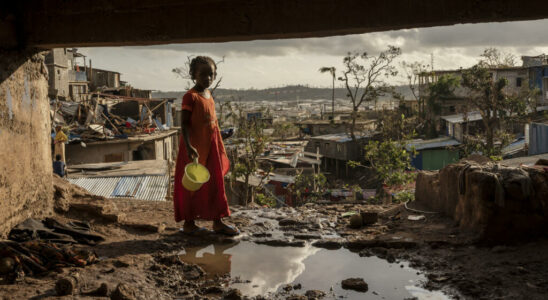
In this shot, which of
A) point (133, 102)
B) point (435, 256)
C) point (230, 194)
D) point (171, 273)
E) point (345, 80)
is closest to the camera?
point (171, 273)

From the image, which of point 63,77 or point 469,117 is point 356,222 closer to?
point 469,117

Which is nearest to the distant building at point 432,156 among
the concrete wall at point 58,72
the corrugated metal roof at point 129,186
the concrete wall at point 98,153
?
the concrete wall at point 98,153

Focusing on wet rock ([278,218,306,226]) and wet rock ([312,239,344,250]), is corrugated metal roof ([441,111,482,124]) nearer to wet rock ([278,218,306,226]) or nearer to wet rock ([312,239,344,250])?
wet rock ([278,218,306,226])

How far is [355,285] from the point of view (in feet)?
10.7

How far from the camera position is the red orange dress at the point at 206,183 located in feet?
14.8

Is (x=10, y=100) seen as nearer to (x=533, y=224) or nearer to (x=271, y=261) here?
(x=271, y=261)

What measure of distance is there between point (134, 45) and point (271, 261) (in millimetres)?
2130

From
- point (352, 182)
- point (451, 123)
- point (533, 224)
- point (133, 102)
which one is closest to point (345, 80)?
point (352, 182)

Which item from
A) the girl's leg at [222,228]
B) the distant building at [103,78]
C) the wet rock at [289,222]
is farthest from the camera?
the distant building at [103,78]

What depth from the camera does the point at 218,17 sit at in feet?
12.2

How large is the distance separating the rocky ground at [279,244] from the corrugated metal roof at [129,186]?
3198 mm

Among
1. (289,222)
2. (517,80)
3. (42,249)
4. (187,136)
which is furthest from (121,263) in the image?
(517,80)

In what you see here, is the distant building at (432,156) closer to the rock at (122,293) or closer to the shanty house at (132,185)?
the shanty house at (132,185)

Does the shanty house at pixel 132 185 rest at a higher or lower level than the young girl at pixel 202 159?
lower
